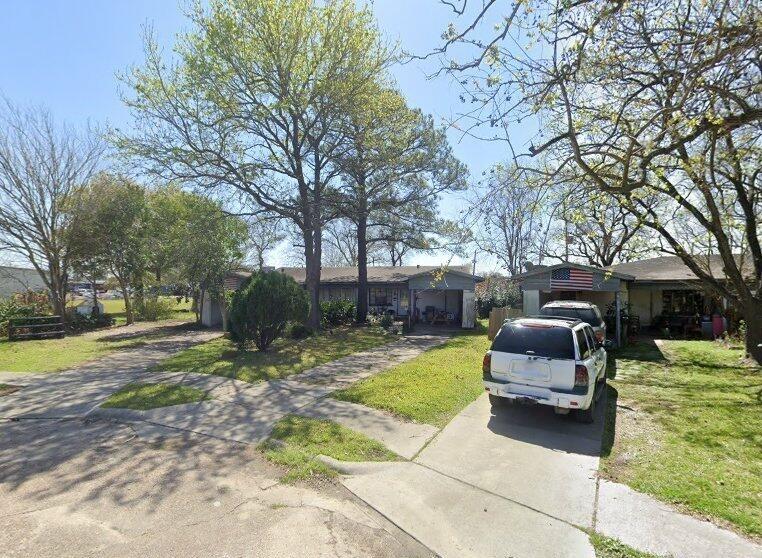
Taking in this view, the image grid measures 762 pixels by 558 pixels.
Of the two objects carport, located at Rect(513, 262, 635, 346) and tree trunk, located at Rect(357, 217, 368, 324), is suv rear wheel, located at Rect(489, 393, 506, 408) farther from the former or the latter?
tree trunk, located at Rect(357, 217, 368, 324)

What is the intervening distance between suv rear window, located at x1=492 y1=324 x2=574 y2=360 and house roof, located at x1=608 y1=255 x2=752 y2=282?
40.3 feet

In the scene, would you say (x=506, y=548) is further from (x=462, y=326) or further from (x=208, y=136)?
(x=462, y=326)

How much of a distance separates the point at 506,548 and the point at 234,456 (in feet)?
11.4

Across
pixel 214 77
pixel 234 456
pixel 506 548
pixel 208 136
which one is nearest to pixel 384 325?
pixel 208 136

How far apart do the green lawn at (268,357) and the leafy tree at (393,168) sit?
6.53m

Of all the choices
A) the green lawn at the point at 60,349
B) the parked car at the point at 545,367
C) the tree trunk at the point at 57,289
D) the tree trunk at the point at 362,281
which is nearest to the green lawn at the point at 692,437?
the parked car at the point at 545,367

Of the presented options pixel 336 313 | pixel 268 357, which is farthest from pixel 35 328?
pixel 336 313

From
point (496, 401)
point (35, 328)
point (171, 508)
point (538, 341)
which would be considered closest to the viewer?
point (171, 508)

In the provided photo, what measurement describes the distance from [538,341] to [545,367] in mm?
431

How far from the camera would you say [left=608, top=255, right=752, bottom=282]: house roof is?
720 inches

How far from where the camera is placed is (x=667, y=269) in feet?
67.7

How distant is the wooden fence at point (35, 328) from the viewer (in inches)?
675

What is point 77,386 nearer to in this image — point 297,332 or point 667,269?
point 297,332

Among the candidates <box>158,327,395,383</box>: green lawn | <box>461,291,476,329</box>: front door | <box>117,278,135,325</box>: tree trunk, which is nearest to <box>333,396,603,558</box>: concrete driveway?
<box>158,327,395,383</box>: green lawn
